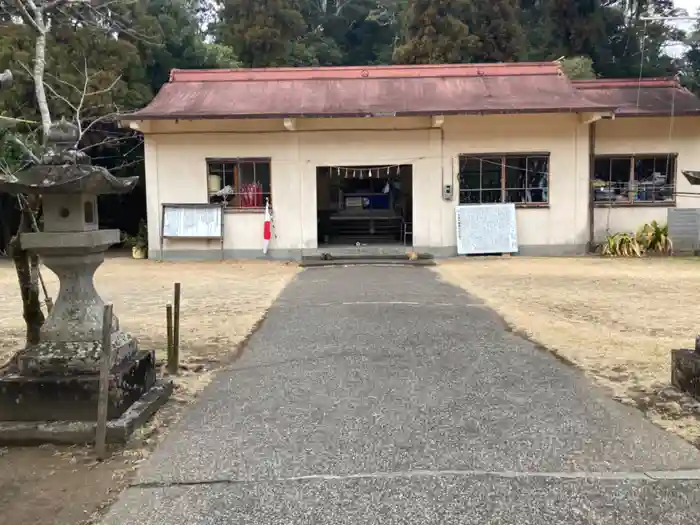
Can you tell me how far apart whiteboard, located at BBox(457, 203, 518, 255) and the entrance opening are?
1866 mm

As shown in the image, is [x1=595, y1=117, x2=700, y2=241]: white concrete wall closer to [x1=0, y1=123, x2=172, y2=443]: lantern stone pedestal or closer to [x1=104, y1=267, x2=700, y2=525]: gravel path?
[x1=104, y1=267, x2=700, y2=525]: gravel path

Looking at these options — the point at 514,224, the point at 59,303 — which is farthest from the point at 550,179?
the point at 59,303

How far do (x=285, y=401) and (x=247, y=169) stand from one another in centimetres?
1168

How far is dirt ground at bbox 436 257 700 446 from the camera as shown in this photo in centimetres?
533

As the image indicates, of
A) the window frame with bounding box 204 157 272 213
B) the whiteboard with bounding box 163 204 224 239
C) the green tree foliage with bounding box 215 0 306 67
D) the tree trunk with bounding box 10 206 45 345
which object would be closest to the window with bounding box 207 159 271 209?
the window frame with bounding box 204 157 272 213

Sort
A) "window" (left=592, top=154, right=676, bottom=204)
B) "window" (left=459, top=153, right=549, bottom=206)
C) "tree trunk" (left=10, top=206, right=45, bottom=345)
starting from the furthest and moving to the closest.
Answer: "window" (left=592, top=154, right=676, bottom=204) → "window" (left=459, top=153, right=549, bottom=206) → "tree trunk" (left=10, top=206, right=45, bottom=345)

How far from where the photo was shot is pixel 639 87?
17.2 metres

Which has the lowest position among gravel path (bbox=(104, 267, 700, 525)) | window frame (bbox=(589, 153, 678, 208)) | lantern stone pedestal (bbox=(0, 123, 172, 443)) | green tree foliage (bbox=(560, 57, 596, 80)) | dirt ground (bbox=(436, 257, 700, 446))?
gravel path (bbox=(104, 267, 700, 525))

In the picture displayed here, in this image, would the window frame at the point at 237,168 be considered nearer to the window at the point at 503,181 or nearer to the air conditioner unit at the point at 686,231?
the window at the point at 503,181

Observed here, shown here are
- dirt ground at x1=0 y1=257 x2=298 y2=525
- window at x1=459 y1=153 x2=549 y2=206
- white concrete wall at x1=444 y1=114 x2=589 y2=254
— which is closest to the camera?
dirt ground at x1=0 y1=257 x2=298 y2=525

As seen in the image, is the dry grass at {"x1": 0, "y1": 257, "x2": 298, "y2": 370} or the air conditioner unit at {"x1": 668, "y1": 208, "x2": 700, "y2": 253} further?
the air conditioner unit at {"x1": 668, "y1": 208, "x2": 700, "y2": 253}

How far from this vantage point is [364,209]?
2241cm

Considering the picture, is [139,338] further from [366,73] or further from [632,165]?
[632,165]

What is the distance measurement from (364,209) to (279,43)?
9630 millimetres
